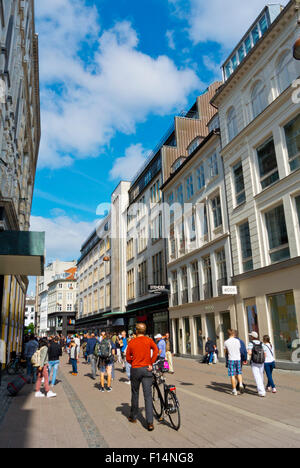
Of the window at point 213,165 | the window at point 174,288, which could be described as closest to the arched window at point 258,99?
the window at point 213,165

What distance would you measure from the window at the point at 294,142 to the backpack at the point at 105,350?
37.4ft

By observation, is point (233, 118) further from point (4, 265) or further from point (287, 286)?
point (4, 265)

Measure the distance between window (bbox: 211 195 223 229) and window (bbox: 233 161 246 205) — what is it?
2.27 metres

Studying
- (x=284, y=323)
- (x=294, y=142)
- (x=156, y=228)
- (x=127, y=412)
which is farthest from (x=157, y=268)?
(x=127, y=412)

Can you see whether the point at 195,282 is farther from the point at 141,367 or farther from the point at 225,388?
the point at 141,367

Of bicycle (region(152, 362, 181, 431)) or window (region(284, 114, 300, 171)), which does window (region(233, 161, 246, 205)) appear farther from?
bicycle (region(152, 362, 181, 431))

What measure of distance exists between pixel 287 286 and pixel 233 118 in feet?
36.9

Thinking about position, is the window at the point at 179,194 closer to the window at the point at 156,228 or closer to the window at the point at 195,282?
the window at the point at 156,228

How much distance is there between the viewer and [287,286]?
1645cm

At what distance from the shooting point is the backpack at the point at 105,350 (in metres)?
11.9

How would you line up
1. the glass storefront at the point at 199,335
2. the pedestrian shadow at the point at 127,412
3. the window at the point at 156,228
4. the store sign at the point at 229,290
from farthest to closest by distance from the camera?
the window at the point at 156,228 → the glass storefront at the point at 199,335 → the store sign at the point at 229,290 → the pedestrian shadow at the point at 127,412

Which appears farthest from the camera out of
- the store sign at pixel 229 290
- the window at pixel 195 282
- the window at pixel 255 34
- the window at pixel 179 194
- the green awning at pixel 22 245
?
the window at pixel 179 194

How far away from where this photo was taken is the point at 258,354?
32.4ft
